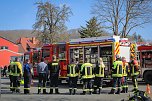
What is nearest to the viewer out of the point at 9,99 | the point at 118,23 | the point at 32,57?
the point at 9,99

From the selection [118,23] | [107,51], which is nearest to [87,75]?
[107,51]

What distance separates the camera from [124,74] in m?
16.2

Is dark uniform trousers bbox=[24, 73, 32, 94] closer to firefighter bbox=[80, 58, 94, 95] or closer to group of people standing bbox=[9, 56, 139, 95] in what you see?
group of people standing bbox=[9, 56, 139, 95]

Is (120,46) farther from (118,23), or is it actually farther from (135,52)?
(118,23)

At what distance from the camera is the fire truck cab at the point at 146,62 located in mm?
22234

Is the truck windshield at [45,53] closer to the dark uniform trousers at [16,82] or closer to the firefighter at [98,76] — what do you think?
the dark uniform trousers at [16,82]

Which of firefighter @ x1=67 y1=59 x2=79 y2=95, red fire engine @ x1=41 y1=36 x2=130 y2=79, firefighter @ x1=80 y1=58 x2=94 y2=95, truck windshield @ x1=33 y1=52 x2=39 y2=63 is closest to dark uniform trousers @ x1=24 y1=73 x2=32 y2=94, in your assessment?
firefighter @ x1=67 y1=59 x2=79 y2=95

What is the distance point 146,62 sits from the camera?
22.6m

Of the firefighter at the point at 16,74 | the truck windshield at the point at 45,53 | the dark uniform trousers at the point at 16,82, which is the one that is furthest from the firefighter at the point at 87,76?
the truck windshield at the point at 45,53

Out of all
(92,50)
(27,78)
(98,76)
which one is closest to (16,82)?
(27,78)

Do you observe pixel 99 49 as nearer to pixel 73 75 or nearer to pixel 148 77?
pixel 73 75

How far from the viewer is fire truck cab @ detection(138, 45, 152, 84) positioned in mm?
22234

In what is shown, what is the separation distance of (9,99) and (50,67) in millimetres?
3152

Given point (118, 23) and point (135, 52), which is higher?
point (118, 23)
